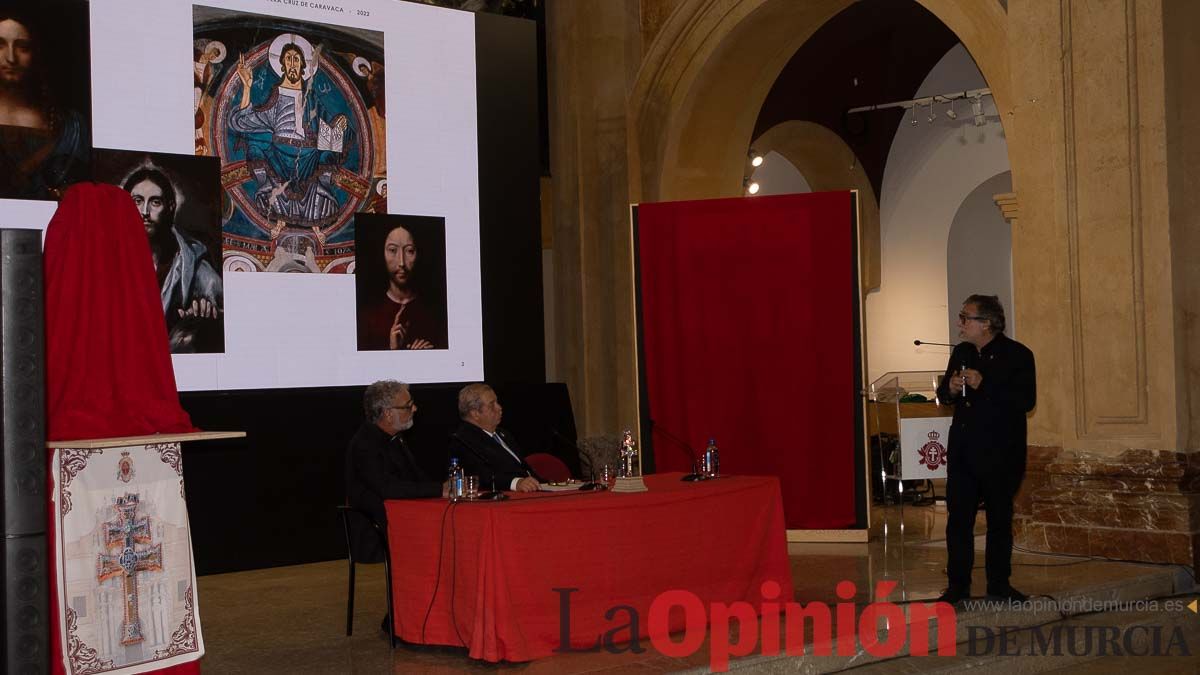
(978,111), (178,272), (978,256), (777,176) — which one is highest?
(978,111)

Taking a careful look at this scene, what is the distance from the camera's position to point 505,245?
8.19 m

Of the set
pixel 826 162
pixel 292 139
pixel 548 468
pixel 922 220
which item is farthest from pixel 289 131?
pixel 922 220

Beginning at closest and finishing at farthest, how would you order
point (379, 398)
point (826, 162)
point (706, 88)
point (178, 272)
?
point (379, 398) → point (178, 272) → point (706, 88) → point (826, 162)

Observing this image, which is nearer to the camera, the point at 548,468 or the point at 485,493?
the point at 485,493

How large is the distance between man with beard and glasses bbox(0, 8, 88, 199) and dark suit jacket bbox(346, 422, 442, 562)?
8.54 ft

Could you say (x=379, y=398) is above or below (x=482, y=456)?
above

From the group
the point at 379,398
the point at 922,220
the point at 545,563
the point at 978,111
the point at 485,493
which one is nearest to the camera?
the point at 545,563

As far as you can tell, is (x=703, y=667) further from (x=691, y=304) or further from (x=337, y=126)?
(x=337, y=126)

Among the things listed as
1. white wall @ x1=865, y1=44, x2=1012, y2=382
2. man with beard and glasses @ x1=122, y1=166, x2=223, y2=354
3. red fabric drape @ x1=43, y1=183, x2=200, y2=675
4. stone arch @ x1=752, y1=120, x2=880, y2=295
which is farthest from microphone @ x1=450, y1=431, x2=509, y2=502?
white wall @ x1=865, y1=44, x2=1012, y2=382

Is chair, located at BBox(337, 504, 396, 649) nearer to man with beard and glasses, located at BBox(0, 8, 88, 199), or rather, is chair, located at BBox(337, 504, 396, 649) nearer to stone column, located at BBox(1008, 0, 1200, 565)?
man with beard and glasses, located at BBox(0, 8, 88, 199)

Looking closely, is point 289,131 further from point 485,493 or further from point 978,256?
point 978,256

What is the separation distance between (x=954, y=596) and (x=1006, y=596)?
8.9 inches

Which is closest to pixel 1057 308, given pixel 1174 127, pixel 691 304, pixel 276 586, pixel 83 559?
pixel 1174 127

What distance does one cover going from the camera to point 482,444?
17.8 feet
